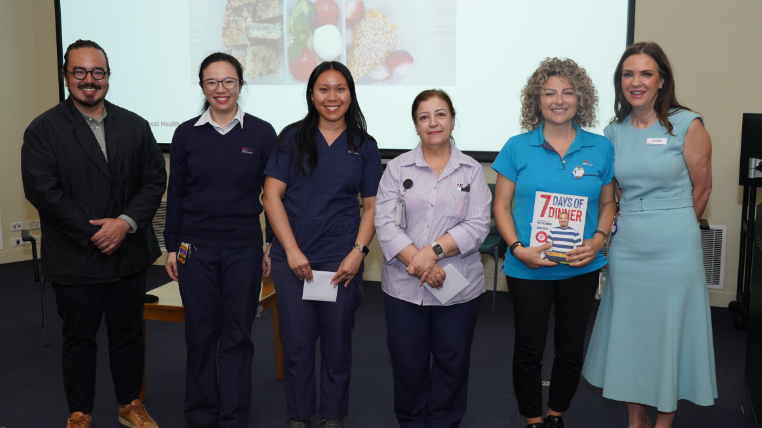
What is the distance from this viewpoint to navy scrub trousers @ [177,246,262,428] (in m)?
2.39

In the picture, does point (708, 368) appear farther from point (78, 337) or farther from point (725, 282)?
point (725, 282)

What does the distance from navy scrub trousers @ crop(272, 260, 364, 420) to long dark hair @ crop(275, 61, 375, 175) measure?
1.32 ft

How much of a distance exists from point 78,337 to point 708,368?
245 cm

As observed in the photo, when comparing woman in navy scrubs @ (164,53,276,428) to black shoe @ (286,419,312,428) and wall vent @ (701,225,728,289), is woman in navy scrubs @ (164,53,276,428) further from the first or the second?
wall vent @ (701,225,728,289)

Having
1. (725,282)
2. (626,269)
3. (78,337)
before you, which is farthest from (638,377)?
(725,282)

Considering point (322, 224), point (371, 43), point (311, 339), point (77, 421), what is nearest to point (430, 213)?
point (322, 224)

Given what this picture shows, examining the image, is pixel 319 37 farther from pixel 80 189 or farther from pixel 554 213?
pixel 554 213

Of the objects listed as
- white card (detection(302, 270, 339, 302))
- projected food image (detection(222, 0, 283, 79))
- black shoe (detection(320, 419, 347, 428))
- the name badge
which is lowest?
black shoe (detection(320, 419, 347, 428))

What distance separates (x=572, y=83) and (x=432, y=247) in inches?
30.7

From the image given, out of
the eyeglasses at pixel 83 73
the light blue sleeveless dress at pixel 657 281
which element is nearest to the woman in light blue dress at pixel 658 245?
the light blue sleeveless dress at pixel 657 281

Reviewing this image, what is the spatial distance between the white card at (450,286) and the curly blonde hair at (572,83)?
64 cm

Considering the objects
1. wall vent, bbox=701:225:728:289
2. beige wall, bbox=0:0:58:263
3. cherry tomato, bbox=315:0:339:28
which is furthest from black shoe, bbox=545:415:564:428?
beige wall, bbox=0:0:58:263

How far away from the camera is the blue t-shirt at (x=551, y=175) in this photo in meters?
2.14

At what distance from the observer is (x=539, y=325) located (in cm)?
223
